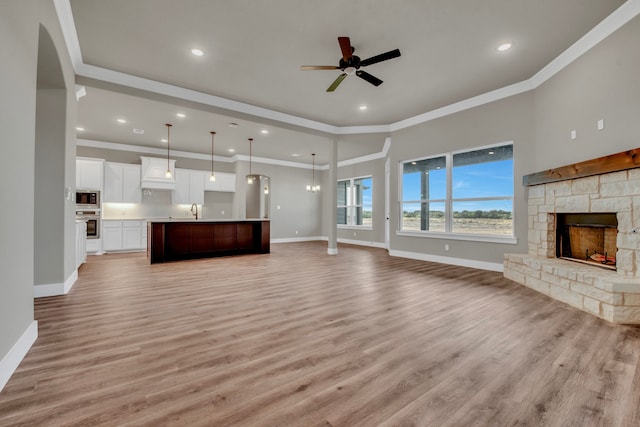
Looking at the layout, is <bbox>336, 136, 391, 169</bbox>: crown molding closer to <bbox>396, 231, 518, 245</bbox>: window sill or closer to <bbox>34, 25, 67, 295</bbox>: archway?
<bbox>396, 231, 518, 245</bbox>: window sill

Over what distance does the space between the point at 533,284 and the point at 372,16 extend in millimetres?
4065

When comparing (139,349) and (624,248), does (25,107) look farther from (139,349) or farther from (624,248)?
(624,248)

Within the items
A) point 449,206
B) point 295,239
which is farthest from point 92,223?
point 449,206

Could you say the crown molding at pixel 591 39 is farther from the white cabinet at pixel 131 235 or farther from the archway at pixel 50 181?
the white cabinet at pixel 131 235

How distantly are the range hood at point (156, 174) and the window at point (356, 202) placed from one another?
5.71 meters

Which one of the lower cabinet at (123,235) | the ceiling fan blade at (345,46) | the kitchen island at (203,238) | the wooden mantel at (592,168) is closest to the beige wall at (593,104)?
the wooden mantel at (592,168)

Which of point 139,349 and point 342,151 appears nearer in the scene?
point 139,349

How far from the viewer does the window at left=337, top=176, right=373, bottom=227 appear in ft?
31.5

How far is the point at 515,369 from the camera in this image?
187cm

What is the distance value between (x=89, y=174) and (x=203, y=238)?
3.53 meters

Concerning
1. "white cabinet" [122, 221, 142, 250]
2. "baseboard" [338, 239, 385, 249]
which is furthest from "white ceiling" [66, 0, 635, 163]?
"baseboard" [338, 239, 385, 249]

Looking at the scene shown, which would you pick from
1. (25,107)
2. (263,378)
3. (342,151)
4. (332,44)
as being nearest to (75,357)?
(263,378)

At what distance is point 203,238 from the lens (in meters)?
6.44

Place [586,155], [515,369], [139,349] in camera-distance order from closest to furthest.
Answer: [515,369] < [139,349] < [586,155]
